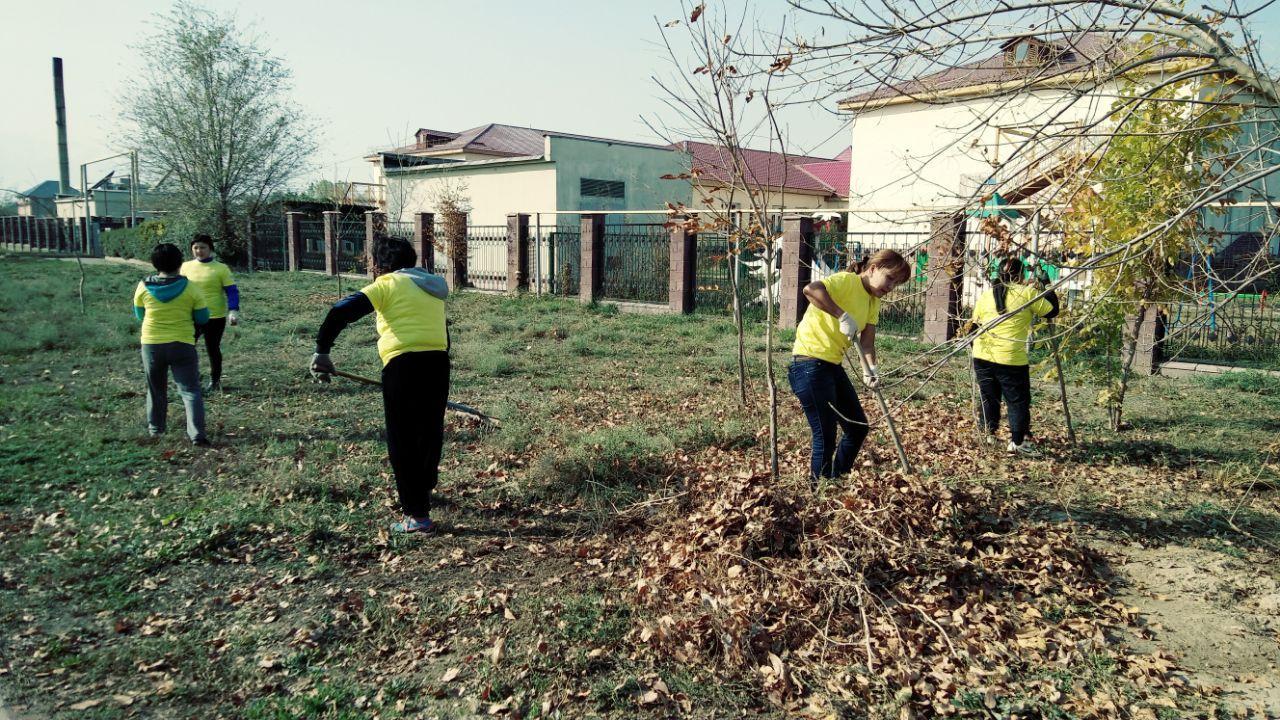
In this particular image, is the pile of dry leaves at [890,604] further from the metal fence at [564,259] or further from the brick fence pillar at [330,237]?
the brick fence pillar at [330,237]

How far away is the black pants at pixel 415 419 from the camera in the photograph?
475cm

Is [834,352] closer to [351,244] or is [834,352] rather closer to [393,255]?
[393,255]

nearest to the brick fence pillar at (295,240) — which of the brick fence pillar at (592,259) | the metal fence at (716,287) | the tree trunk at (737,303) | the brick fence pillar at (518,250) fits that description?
the brick fence pillar at (518,250)

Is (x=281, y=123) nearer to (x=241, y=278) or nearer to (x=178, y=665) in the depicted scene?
(x=241, y=278)

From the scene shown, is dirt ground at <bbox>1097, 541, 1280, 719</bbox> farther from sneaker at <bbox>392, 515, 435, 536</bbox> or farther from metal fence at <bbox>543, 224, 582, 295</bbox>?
metal fence at <bbox>543, 224, 582, 295</bbox>

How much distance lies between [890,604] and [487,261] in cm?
1917

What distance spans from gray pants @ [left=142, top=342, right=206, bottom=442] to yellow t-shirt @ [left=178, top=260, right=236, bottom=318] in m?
2.01

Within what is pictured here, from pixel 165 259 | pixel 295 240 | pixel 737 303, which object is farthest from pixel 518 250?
pixel 737 303

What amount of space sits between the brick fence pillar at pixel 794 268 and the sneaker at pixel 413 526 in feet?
32.2

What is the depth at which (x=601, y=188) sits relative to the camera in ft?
88.7

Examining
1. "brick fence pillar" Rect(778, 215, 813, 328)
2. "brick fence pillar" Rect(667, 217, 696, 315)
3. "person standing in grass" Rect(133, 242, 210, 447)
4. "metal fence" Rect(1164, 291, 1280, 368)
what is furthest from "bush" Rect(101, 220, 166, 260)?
"metal fence" Rect(1164, 291, 1280, 368)

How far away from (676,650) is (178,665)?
7.36 ft

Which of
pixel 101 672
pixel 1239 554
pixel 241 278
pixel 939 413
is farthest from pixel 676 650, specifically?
pixel 241 278

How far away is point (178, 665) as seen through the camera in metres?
3.55
